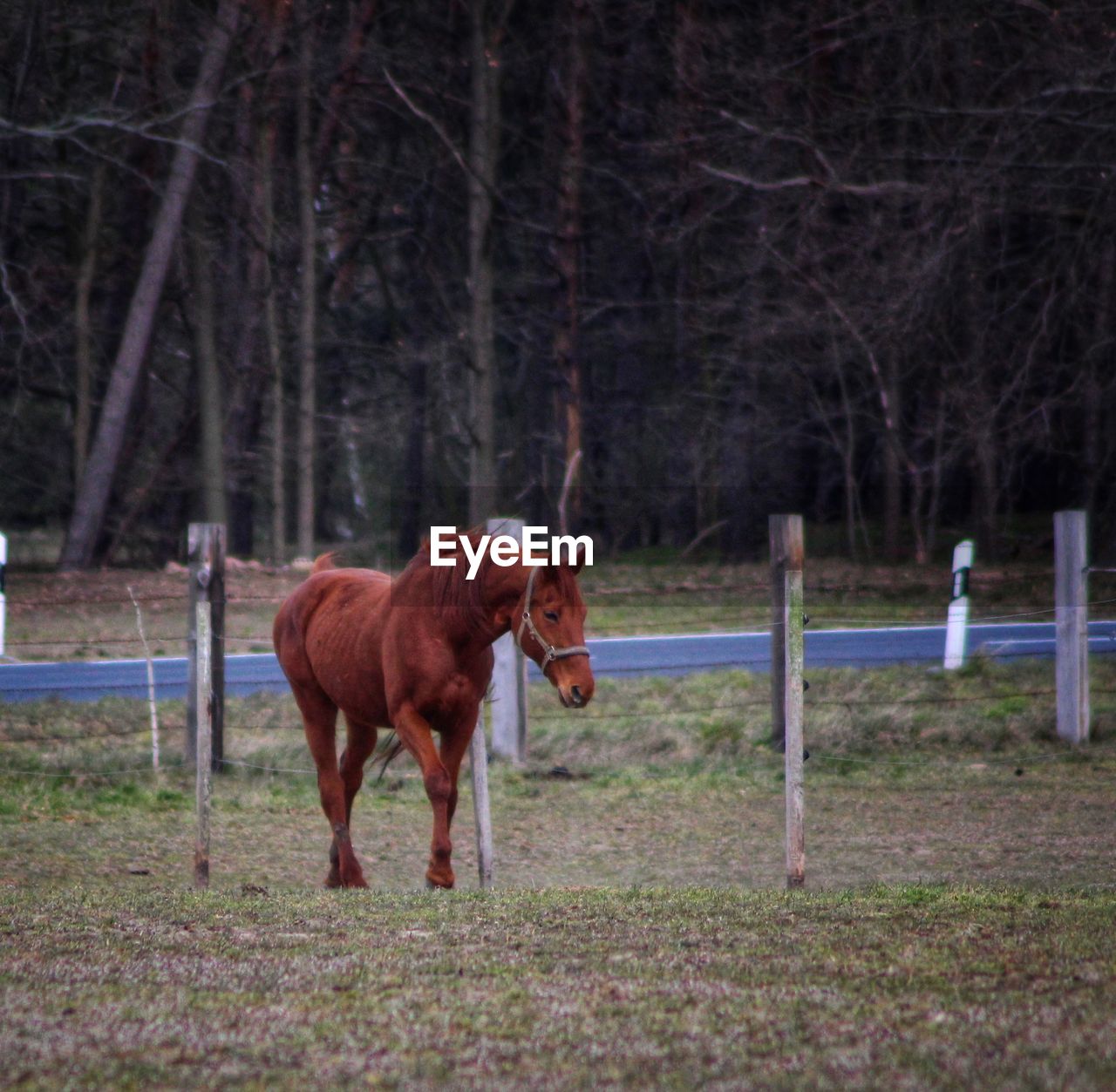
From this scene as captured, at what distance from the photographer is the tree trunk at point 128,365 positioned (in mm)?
24250

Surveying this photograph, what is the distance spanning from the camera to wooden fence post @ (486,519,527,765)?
41.2ft

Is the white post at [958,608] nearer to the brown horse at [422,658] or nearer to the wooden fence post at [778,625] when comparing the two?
the wooden fence post at [778,625]

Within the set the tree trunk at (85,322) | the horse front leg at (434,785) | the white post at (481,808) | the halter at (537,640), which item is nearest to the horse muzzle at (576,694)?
the halter at (537,640)

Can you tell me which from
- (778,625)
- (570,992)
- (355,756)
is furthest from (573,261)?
(570,992)

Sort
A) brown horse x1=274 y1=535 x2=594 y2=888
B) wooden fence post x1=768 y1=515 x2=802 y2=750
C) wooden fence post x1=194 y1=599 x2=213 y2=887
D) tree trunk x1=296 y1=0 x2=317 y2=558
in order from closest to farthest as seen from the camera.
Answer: brown horse x1=274 y1=535 x2=594 y2=888
wooden fence post x1=194 y1=599 x2=213 y2=887
wooden fence post x1=768 y1=515 x2=802 y2=750
tree trunk x1=296 y1=0 x2=317 y2=558

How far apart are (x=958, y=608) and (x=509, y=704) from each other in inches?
205

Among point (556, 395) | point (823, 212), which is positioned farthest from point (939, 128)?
point (556, 395)

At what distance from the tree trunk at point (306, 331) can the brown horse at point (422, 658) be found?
18.6m

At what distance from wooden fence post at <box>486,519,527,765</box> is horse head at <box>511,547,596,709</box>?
5209 millimetres

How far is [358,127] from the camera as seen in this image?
2805 centimetres

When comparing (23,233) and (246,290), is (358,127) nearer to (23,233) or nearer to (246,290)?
(246,290)

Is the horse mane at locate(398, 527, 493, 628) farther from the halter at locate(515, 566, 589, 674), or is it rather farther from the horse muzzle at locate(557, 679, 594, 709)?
the horse muzzle at locate(557, 679, 594, 709)

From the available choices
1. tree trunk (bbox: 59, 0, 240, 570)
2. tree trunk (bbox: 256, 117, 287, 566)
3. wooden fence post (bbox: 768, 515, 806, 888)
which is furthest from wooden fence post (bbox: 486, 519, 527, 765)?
tree trunk (bbox: 256, 117, 287, 566)

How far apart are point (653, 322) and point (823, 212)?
959 centimetres
